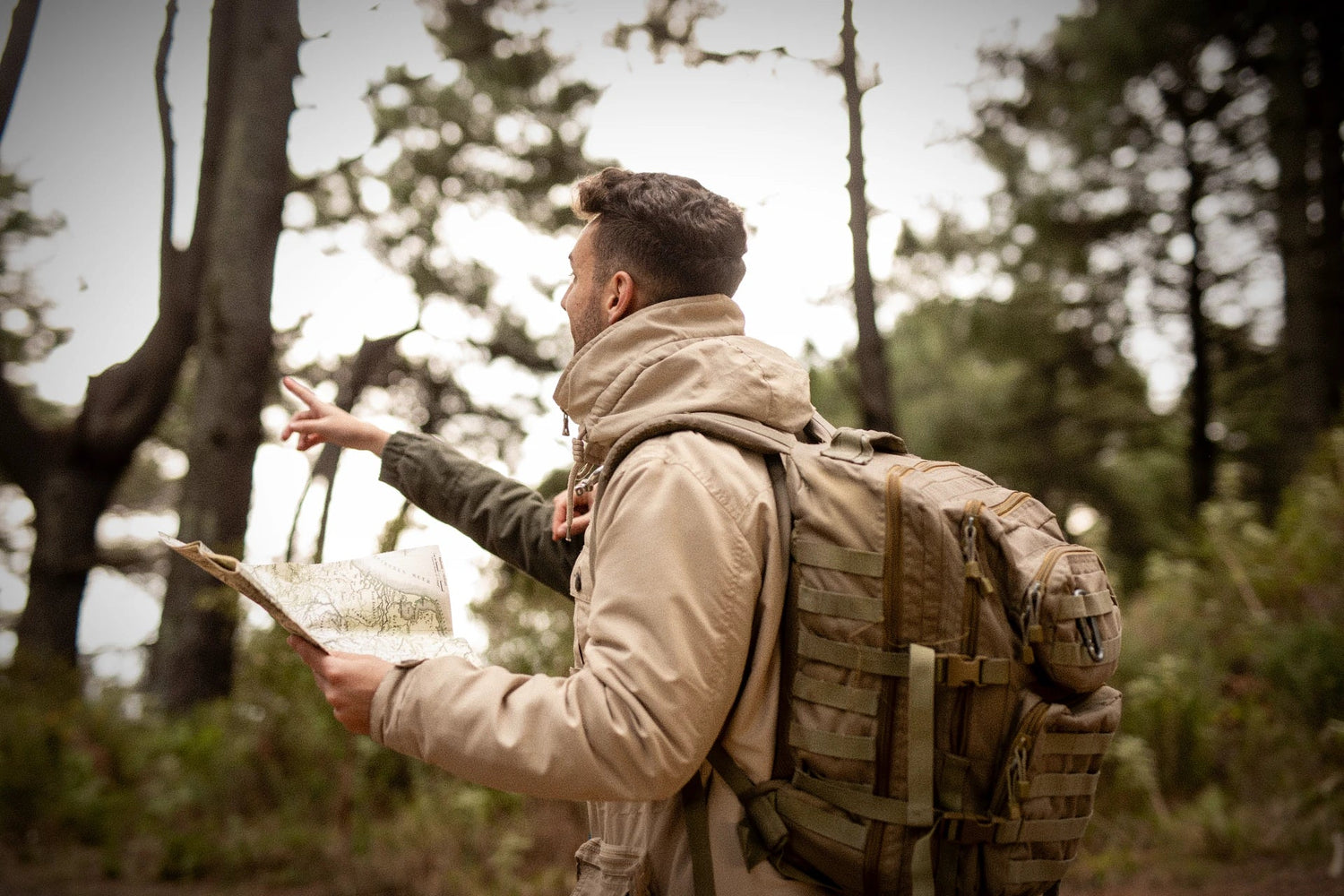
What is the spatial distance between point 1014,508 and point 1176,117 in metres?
11.1

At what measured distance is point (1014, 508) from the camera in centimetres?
163

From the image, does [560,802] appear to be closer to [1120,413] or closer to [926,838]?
[926,838]

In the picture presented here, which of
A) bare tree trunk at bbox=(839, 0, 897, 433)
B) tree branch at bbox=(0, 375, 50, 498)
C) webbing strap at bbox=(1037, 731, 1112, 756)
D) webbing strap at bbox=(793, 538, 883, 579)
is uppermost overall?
bare tree trunk at bbox=(839, 0, 897, 433)

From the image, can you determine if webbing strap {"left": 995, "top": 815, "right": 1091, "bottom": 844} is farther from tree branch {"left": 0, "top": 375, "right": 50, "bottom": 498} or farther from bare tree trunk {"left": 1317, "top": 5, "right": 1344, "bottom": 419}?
bare tree trunk {"left": 1317, "top": 5, "right": 1344, "bottom": 419}

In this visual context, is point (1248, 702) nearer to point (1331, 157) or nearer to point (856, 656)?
point (856, 656)

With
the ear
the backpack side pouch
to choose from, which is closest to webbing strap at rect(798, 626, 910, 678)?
the backpack side pouch

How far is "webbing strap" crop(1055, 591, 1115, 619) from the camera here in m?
1.54

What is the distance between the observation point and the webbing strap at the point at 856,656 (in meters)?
1.53

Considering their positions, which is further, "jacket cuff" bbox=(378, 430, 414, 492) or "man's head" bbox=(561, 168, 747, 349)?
"jacket cuff" bbox=(378, 430, 414, 492)

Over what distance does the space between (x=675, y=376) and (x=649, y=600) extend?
0.41m

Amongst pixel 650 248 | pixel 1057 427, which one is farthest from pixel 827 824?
pixel 1057 427

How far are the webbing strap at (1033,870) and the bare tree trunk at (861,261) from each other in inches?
129

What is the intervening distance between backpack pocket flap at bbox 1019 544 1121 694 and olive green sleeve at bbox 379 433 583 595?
44.3 inches

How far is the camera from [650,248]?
1.85 metres
